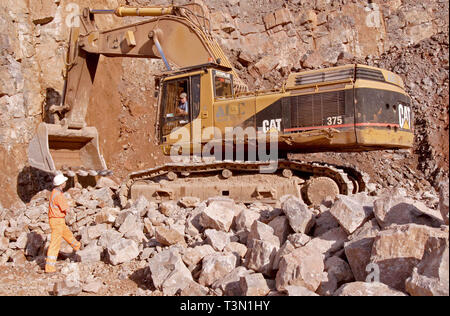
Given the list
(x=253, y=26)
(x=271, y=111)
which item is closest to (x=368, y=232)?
(x=271, y=111)

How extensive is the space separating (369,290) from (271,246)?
1.35 meters

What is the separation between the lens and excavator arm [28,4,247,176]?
28.8 ft

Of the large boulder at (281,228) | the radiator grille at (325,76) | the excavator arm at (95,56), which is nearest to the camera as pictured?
the large boulder at (281,228)

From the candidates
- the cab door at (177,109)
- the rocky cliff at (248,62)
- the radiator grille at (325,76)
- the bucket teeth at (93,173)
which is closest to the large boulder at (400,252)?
the radiator grille at (325,76)

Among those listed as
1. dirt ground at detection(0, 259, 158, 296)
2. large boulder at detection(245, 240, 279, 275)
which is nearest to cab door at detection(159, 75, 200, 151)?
dirt ground at detection(0, 259, 158, 296)

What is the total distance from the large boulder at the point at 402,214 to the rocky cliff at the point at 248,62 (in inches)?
319

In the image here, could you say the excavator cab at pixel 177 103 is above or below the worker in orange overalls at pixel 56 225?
above

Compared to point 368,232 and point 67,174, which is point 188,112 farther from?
point 368,232

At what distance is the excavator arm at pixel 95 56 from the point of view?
8789mm

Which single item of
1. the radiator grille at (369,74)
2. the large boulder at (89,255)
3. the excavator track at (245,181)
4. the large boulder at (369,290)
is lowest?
the large boulder at (89,255)

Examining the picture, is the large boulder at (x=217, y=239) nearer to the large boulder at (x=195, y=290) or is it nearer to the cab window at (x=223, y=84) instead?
the large boulder at (x=195, y=290)

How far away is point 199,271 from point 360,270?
6.19ft

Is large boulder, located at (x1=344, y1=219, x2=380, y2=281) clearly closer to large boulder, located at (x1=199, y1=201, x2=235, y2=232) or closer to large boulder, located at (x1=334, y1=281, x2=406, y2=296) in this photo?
large boulder, located at (x1=334, y1=281, x2=406, y2=296)

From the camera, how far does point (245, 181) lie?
25.9 feet
